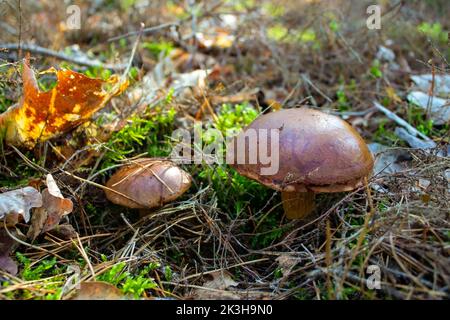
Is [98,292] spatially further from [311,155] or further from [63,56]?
[63,56]

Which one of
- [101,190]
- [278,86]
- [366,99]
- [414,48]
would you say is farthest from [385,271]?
[414,48]

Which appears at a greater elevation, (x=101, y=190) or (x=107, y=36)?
(x=107, y=36)

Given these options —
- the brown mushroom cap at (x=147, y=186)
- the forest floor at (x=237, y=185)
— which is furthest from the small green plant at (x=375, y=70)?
the brown mushroom cap at (x=147, y=186)

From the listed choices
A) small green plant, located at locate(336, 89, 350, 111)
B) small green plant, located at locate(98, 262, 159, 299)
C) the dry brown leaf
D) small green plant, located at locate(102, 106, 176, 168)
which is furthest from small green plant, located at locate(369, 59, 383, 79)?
the dry brown leaf

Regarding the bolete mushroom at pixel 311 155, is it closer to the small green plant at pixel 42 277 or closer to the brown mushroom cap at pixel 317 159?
the brown mushroom cap at pixel 317 159

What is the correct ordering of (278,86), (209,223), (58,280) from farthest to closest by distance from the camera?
(278,86), (209,223), (58,280)

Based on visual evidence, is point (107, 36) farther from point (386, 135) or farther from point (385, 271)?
point (385, 271)
